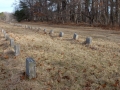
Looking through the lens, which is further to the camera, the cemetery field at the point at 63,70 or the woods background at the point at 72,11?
the woods background at the point at 72,11

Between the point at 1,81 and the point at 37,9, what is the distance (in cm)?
3884

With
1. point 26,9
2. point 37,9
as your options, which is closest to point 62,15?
point 37,9

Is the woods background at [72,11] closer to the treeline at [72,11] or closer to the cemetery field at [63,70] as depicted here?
the treeline at [72,11]

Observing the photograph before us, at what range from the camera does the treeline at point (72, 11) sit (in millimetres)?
25047

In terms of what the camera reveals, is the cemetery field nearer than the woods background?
Yes

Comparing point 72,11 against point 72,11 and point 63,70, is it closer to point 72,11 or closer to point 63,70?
point 72,11

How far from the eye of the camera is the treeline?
82.2 feet

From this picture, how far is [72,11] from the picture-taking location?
94.6 feet

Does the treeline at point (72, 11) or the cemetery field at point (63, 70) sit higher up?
the treeline at point (72, 11)

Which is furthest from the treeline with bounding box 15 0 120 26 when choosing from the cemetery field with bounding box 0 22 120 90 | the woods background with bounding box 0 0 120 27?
the cemetery field with bounding box 0 22 120 90

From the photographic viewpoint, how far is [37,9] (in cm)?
4206

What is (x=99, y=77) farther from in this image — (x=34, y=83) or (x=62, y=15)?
(x=62, y=15)

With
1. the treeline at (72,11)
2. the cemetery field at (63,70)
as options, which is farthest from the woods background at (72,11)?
the cemetery field at (63,70)

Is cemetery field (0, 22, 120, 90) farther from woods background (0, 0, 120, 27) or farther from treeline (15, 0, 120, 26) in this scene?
treeline (15, 0, 120, 26)
